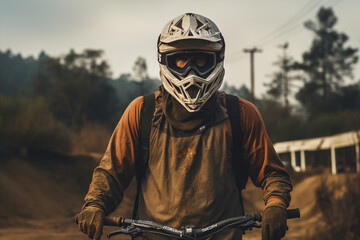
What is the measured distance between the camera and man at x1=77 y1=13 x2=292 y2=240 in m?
3.41

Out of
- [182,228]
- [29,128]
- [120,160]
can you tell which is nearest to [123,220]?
[182,228]

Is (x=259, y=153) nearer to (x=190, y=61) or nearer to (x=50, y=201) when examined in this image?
(x=190, y=61)

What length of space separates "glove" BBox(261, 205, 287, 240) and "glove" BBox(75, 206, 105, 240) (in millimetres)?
924

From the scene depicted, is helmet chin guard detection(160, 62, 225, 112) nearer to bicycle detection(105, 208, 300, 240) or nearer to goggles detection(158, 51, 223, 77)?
goggles detection(158, 51, 223, 77)

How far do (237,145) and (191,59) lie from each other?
62cm

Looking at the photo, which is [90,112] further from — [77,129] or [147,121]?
[147,121]

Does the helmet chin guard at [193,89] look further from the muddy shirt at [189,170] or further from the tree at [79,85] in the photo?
the tree at [79,85]

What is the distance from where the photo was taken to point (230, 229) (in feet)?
11.0

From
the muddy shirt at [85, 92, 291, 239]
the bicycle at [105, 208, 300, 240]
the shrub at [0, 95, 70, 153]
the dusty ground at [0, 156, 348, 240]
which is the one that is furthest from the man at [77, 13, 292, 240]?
the shrub at [0, 95, 70, 153]

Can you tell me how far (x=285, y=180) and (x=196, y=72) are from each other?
0.88 meters

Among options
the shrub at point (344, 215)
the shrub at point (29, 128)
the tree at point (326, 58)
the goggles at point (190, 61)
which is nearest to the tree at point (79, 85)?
the tree at point (326, 58)

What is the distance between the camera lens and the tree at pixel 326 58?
198ft

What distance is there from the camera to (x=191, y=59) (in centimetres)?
358

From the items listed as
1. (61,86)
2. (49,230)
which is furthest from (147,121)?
(61,86)
